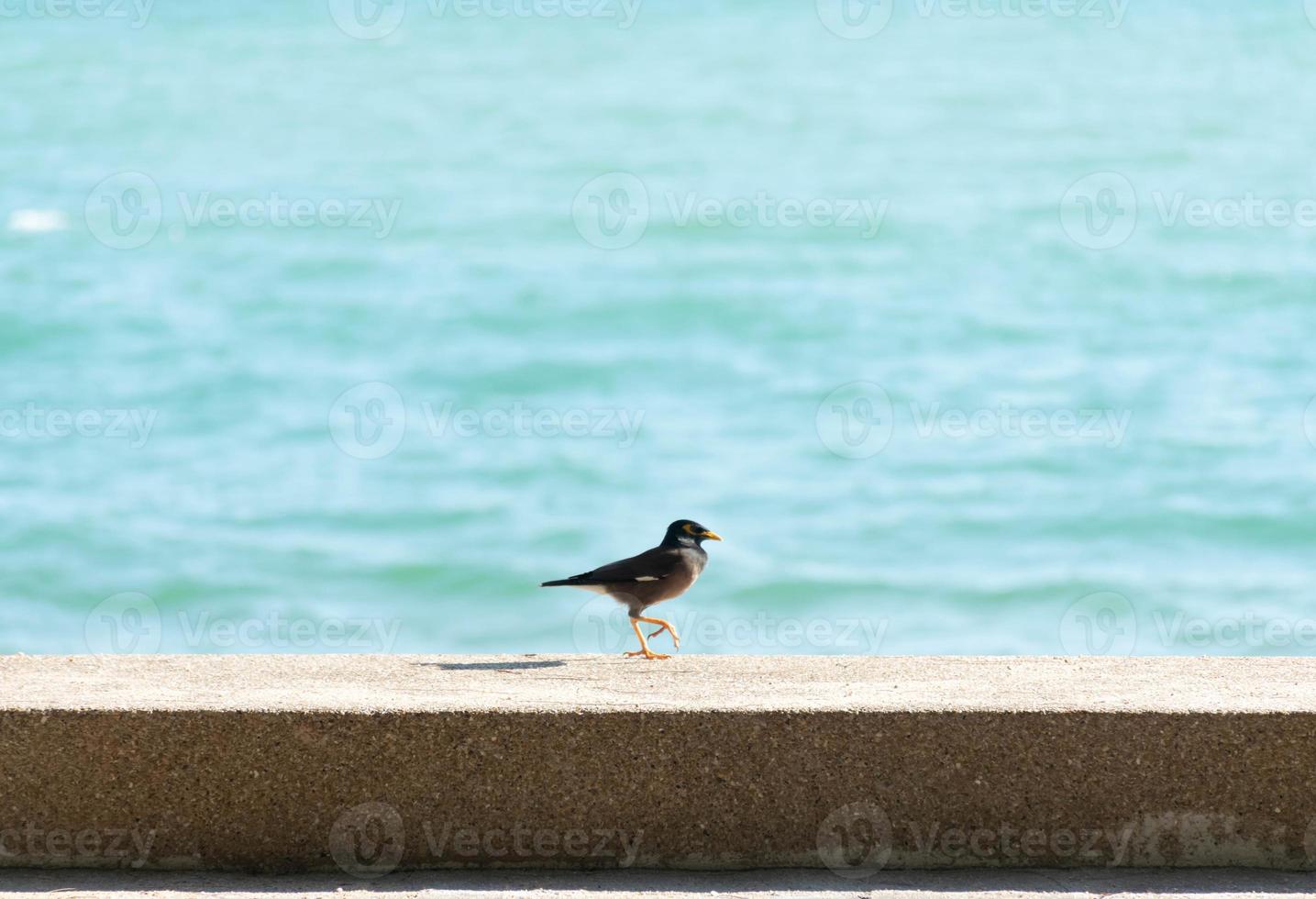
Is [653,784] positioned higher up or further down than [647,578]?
further down

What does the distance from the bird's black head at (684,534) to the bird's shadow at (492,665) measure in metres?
0.82

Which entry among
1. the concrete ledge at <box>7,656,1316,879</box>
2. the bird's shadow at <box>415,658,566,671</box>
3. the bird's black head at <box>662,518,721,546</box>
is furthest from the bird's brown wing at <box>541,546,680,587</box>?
the concrete ledge at <box>7,656,1316,879</box>

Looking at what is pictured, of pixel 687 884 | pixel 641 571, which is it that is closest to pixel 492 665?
pixel 641 571

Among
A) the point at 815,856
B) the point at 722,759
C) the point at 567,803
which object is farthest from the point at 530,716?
the point at 815,856

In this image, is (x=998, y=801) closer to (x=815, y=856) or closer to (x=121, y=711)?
(x=815, y=856)

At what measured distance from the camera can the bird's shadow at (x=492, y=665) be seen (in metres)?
3.64

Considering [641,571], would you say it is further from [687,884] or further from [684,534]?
[687,884]

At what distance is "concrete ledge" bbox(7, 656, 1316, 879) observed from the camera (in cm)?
296

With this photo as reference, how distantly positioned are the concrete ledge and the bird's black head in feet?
4.92

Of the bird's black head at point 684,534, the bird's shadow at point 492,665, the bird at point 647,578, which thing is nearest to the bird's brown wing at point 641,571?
the bird at point 647,578

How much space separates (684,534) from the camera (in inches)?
178

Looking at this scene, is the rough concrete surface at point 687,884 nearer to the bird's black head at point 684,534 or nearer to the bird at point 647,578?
the bird at point 647,578

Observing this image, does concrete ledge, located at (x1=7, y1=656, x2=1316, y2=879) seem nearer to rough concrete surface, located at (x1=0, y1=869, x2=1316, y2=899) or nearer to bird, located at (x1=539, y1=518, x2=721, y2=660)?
rough concrete surface, located at (x1=0, y1=869, x2=1316, y2=899)

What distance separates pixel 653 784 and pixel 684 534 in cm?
160
